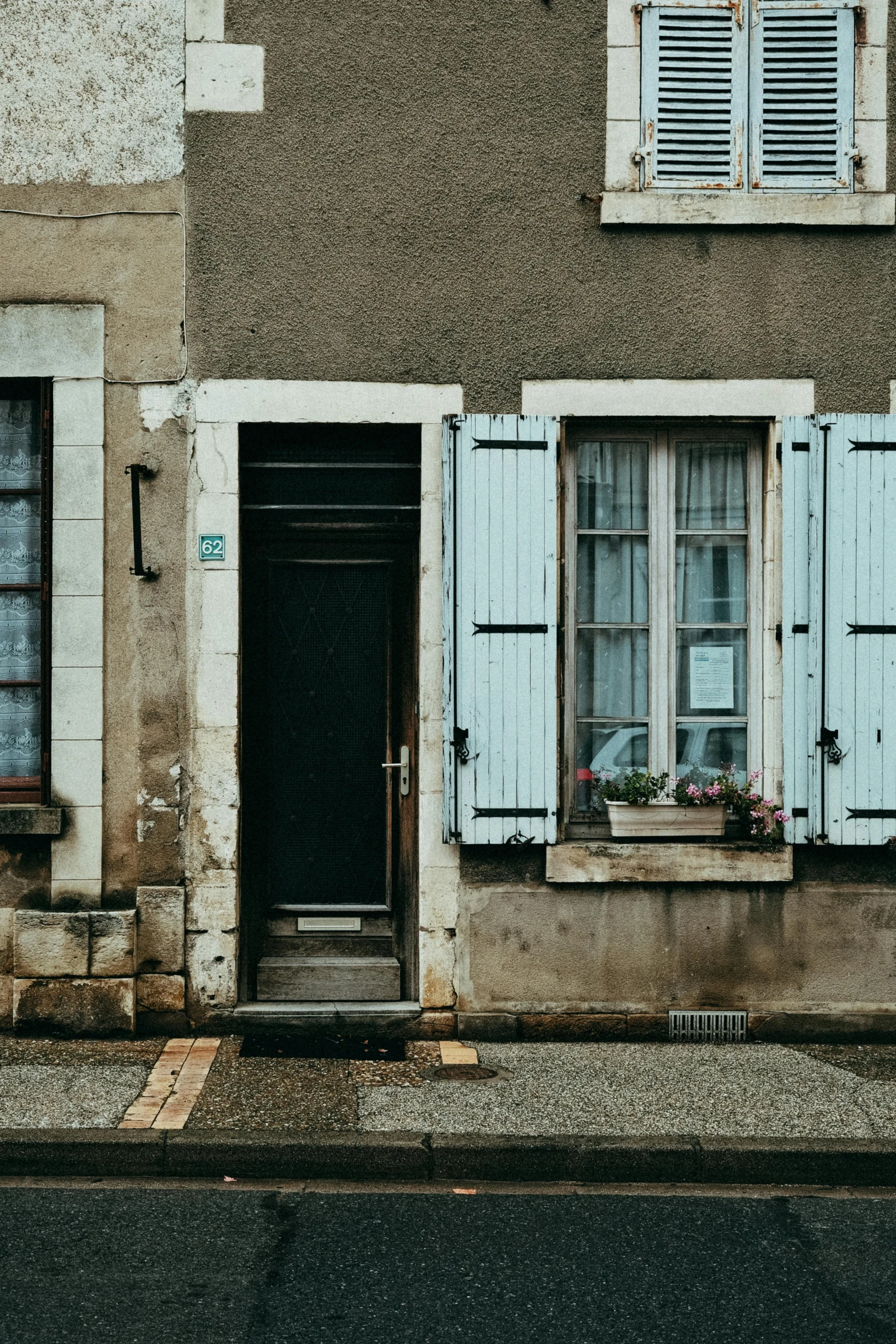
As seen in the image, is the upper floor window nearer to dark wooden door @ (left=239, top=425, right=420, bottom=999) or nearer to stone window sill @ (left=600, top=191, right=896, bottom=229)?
stone window sill @ (left=600, top=191, right=896, bottom=229)

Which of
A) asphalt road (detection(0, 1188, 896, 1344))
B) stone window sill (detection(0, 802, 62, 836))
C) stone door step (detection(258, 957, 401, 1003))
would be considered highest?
stone window sill (detection(0, 802, 62, 836))

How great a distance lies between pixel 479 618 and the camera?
645cm

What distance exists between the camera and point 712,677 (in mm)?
6738

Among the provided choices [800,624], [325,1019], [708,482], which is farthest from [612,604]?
[325,1019]

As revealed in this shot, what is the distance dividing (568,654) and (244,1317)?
356 centimetres

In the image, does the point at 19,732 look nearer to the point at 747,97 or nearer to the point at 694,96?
the point at 694,96

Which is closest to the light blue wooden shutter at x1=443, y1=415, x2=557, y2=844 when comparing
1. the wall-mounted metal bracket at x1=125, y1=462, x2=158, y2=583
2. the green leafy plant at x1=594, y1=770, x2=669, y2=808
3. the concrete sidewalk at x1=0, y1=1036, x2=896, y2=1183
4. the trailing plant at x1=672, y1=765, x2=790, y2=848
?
the green leafy plant at x1=594, y1=770, x2=669, y2=808

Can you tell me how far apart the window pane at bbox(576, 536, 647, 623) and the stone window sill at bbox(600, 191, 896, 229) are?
1.48m

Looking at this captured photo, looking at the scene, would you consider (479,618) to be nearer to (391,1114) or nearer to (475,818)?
(475,818)

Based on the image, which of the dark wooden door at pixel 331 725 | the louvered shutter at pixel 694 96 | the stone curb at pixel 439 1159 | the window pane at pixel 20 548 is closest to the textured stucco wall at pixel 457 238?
the louvered shutter at pixel 694 96

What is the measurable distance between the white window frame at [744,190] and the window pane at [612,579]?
1479 mm

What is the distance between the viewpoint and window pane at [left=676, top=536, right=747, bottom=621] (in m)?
6.75

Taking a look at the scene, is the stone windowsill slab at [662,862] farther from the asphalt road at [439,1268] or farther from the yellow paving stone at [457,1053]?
the asphalt road at [439,1268]

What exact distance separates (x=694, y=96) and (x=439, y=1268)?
518 centimetres
